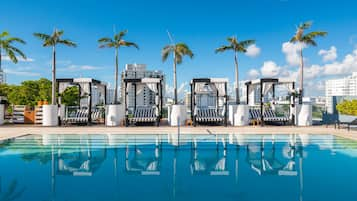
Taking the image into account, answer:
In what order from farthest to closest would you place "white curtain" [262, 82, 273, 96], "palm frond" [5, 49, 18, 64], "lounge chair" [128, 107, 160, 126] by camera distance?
"palm frond" [5, 49, 18, 64] < "white curtain" [262, 82, 273, 96] < "lounge chair" [128, 107, 160, 126]

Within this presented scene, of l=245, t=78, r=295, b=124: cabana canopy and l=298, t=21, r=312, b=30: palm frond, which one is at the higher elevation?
l=298, t=21, r=312, b=30: palm frond

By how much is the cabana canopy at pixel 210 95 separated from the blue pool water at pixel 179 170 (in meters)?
5.74

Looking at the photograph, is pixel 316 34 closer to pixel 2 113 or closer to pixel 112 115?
pixel 112 115

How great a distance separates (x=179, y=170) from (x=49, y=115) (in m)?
13.1

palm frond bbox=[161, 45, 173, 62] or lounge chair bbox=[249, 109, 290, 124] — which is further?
palm frond bbox=[161, 45, 173, 62]

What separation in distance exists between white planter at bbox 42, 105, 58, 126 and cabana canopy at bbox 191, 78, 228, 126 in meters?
8.90

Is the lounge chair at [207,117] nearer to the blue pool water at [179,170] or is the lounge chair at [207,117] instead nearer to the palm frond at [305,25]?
the blue pool water at [179,170]

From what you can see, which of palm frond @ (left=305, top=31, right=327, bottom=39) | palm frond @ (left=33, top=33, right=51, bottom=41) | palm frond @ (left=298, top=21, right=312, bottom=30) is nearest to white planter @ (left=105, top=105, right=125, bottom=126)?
palm frond @ (left=33, top=33, right=51, bottom=41)

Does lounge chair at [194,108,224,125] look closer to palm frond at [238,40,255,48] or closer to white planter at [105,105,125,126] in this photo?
white planter at [105,105,125,126]

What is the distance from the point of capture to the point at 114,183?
17.7ft

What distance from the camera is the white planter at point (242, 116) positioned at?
16.6 m

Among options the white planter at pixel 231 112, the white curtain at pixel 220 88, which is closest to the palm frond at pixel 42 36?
the white curtain at pixel 220 88

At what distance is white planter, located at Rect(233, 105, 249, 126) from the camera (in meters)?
16.6

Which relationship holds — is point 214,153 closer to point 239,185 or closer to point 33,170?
point 239,185
